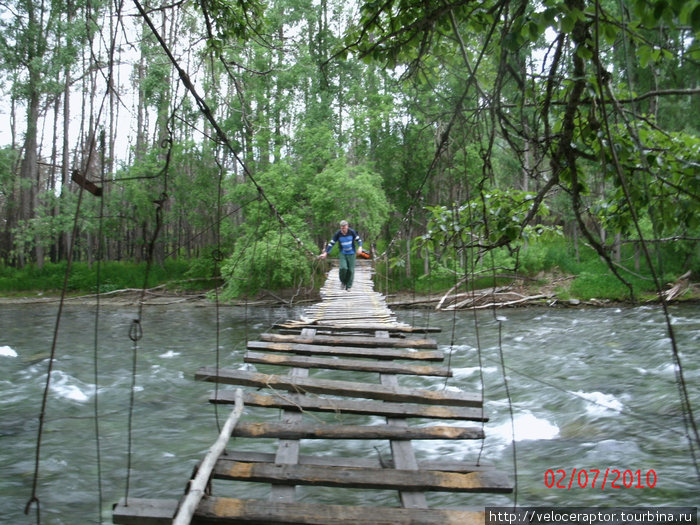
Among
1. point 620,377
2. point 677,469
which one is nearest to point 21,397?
point 677,469

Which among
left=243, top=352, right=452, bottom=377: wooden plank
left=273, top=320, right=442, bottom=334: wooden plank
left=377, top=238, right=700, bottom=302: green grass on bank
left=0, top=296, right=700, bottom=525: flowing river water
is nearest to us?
left=0, top=296, right=700, bottom=525: flowing river water

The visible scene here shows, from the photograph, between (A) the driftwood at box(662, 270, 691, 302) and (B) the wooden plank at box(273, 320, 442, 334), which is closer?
(B) the wooden plank at box(273, 320, 442, 334)

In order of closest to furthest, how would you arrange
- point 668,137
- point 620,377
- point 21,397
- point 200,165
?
point 668,137 → point 21,397 → point 620,377 → point 200,165

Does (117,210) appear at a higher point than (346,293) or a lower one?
higher

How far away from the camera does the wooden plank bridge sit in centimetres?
175

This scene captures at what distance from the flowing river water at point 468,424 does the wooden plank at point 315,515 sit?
0.36m

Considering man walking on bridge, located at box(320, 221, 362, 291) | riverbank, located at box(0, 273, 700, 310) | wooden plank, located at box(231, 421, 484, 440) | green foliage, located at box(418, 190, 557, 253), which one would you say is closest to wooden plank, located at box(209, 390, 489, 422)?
wooden plank, located at box(231, 421, 484, 440)

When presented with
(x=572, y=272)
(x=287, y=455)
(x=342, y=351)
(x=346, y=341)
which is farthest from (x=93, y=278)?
(x=287, y=455)

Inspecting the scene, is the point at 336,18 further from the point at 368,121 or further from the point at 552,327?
the point at 552,327

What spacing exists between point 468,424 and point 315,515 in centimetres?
211

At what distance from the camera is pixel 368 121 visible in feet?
43.4

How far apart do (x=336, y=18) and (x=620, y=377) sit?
13.9 m

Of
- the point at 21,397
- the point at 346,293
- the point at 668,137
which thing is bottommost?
the point at 21,397

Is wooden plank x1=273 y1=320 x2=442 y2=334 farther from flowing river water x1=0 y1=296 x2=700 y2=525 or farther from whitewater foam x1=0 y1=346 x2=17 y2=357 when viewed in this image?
whitewater foam x1=0 y1=346 x2=17 y2=357
